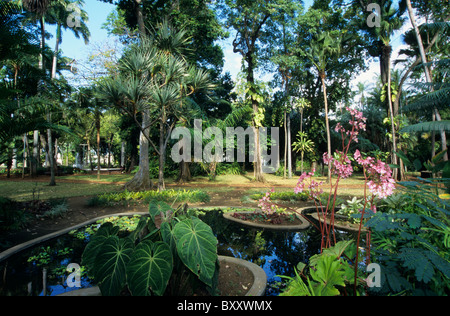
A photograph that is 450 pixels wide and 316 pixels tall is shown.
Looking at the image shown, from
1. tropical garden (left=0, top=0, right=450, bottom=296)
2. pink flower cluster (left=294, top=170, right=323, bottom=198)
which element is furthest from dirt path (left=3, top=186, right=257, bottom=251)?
pink flower cluster (left=294, top=170, right=323, bottom=198)

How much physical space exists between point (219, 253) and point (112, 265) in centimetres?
213

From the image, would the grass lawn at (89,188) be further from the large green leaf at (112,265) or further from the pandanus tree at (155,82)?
the large green leaf at (112,265)

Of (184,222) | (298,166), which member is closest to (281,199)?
(184,222)

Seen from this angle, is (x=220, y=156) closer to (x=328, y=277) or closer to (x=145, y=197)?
(x=145, y=197)

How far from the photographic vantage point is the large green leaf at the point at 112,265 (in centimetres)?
180

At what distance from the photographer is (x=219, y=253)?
374 centimetres

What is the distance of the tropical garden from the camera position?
1.86 m

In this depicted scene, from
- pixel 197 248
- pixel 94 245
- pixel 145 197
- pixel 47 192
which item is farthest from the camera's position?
pixel 47 192

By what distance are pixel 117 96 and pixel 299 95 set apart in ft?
56.8

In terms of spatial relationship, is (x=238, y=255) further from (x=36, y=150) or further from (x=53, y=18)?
(x=53, y=18)

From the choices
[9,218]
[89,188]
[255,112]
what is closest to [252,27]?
[255,112]
